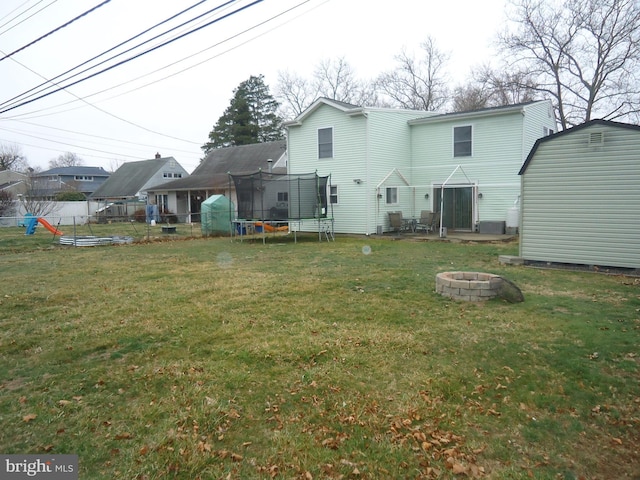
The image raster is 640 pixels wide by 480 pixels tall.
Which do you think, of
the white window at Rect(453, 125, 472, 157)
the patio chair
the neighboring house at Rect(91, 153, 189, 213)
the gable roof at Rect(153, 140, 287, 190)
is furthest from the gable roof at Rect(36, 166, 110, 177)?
the white window at Rect(453, 125, 472, 157)

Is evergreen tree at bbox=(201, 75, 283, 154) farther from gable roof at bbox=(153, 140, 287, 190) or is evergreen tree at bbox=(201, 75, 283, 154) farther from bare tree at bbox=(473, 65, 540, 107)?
bare tree at bbox=(473, 65, 540, 107)

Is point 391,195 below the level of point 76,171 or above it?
below

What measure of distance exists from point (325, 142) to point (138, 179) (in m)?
26.0

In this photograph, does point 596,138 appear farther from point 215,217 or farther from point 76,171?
point 76,171

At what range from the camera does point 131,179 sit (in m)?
38.6

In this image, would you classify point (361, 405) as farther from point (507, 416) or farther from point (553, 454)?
point (553, 454)

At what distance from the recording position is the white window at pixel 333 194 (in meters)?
17.8

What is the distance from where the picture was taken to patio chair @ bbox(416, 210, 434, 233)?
16.9m

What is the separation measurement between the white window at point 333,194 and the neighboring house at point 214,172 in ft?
37.4

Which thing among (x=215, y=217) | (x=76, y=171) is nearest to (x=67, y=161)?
(x=76, y=171)

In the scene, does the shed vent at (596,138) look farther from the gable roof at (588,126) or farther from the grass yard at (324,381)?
the grass yard at (324,381)

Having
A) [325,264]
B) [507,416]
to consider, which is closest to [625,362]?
[507,416]

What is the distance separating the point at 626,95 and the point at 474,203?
1510 centimetres

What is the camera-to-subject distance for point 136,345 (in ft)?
15.4
